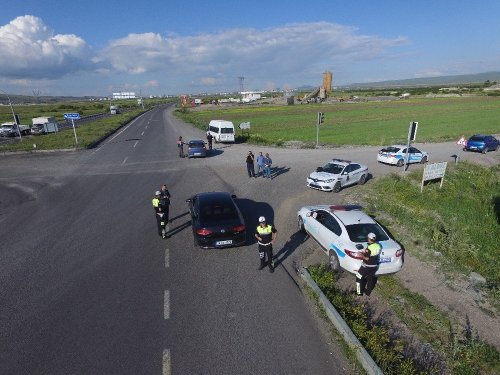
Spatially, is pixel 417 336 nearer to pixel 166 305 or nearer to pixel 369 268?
pixel 369 268

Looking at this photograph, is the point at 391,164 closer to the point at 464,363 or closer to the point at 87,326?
the point at 464,363

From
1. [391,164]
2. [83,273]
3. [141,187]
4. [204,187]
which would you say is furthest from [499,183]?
[83,273]

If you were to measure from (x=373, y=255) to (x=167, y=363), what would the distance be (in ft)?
18.1

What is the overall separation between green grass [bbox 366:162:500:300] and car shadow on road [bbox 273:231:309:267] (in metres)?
3.96

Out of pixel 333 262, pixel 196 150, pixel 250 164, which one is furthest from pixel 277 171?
pixel 333 262

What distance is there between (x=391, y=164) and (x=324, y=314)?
19.0m

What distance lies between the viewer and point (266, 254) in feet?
32.4

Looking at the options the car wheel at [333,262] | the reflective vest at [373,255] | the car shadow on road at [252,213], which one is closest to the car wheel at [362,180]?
the car shadow on road at [252,213]

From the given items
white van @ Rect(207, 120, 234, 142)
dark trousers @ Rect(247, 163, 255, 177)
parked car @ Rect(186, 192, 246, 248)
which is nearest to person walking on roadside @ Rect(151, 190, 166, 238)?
parked car @ Rect(186, 192, 246, 248)

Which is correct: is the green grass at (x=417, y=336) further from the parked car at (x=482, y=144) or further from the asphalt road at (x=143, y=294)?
the parked car at (x=482, y=144)

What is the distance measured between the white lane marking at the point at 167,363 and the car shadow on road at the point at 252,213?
17.8 feet

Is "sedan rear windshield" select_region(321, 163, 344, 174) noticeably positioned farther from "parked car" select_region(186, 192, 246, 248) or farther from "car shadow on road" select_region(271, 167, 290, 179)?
"parked car" select_region(186, 192, 246, 248)

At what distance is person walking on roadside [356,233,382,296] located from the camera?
8.52m

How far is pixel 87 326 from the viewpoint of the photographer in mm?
7516
